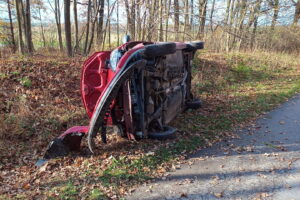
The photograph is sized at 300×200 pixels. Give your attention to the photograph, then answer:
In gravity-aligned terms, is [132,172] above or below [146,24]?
below

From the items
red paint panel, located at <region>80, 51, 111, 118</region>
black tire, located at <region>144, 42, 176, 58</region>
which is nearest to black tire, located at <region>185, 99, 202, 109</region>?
black tire, located at <region>144, 42, 176, 58</region>

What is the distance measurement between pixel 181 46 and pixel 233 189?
10.3 feet

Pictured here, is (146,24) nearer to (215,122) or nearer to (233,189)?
(215,122)

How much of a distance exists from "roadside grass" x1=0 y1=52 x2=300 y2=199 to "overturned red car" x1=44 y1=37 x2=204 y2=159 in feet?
0.98

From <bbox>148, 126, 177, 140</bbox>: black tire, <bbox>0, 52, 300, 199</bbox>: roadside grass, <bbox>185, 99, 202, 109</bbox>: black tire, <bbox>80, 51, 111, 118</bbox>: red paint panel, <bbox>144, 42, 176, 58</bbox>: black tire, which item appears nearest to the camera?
<bbox>0, 52, 300, 199</bbox>: roadside grass

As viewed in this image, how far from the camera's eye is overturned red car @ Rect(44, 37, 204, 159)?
3.41 m

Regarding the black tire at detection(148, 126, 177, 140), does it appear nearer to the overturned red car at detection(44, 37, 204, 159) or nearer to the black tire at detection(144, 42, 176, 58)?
the overturned red car at detection(44, 37, 204, 159)

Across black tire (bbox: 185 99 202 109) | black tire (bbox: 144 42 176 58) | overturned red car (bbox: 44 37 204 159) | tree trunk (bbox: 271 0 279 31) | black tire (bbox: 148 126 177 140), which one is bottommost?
black tire (bbox: 148 126 177 140)

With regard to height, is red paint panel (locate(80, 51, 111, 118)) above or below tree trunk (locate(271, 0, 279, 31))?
below

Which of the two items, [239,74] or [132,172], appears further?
[239,74]

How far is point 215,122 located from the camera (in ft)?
18.4

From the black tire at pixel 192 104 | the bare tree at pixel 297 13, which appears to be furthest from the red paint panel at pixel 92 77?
the bare tree at pixel 297 13

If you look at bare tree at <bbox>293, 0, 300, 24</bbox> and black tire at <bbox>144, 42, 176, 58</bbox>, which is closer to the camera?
black tire at <bbox>144, 42, 176, 58</bbox>

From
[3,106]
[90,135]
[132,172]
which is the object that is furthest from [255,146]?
[3,106]
